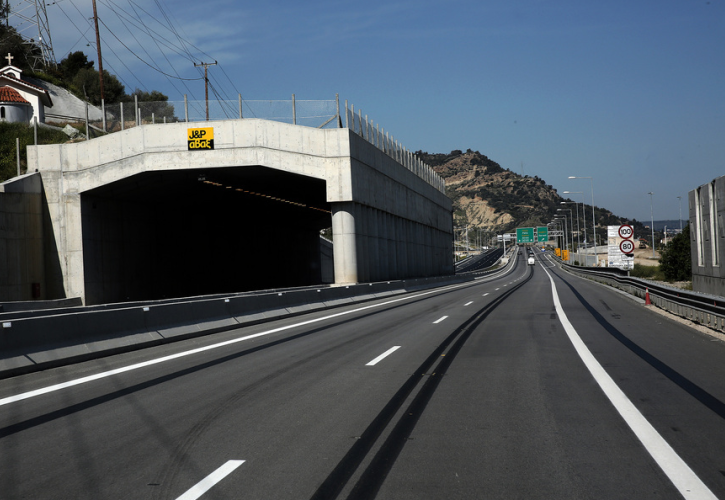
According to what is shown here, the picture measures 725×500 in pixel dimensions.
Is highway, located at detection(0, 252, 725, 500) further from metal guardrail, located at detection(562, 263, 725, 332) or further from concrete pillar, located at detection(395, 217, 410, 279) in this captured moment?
concrete pillar, located at detection(395, 217, 410, 279)

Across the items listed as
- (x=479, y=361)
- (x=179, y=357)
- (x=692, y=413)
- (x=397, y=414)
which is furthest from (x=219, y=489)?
(x=179, y=357)

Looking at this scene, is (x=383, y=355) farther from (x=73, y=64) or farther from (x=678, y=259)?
(x=73, y=64)

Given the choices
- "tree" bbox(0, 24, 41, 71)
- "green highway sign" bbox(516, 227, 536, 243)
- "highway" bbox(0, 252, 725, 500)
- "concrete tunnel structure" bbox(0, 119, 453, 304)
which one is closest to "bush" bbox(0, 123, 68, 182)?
"concrete tunnel structure" bbox(0, 119, 453, 304)

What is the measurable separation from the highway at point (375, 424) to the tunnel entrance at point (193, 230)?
25.8 m

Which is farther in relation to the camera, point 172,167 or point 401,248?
point 401,248

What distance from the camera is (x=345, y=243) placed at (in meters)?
36.3

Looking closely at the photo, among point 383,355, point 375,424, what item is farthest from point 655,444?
point 383,355

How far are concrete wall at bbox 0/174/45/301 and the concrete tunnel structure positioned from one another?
7 centimetres

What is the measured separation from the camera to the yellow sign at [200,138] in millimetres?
34125

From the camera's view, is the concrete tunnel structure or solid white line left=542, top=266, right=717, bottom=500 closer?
solid white line left=542, top=266, right=717, bottom=500

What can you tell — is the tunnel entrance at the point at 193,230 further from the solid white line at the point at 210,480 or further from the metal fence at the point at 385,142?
the solid white line at the point at 210,480

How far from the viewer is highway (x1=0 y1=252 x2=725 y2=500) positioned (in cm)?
495

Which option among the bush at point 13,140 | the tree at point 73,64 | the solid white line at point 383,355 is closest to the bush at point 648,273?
the solid white line at point 383,355

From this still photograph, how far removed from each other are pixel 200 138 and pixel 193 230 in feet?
59.1
